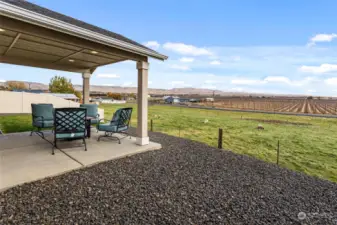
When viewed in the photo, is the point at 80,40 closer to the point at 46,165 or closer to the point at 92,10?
the point at 46,165

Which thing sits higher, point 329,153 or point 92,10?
point 92,10

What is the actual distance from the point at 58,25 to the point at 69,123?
1.98 metres

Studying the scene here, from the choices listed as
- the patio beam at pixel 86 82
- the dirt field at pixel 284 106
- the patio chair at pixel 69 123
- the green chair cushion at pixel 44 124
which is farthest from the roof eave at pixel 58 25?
the dirt field at pixel 284 106

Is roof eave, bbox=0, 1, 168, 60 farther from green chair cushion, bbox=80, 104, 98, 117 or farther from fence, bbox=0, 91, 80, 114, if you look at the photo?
fence, bbox=0, 91, 80, 114

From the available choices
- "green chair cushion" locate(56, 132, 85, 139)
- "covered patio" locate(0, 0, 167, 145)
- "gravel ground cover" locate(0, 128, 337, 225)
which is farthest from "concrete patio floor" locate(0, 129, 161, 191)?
"covered patio" locate(0, 0, 167, 145)

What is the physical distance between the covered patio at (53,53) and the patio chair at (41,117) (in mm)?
438

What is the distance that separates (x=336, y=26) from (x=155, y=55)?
45.7 feet

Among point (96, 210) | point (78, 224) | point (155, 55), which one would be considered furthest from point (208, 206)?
point (155, 55)

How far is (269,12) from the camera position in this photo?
429 inches

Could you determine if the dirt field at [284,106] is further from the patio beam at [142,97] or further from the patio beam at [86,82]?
the patio beam at [142,97]

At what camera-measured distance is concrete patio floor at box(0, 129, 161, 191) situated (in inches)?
115

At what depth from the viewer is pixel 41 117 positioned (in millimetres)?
5430

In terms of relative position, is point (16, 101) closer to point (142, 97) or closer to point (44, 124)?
point (44, 124)

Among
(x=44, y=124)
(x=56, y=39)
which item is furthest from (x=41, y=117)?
(x=56, y=39)
